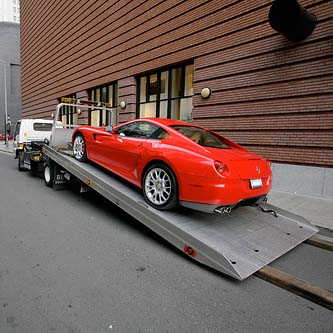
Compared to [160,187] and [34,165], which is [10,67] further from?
[160,187]

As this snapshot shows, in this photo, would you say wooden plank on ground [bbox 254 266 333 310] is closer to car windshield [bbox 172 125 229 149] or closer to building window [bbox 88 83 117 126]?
car windshield [bbox 172 125 229 149]

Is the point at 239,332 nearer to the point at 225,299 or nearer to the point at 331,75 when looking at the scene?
the point at 225,299

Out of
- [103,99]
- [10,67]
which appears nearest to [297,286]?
[103,99]

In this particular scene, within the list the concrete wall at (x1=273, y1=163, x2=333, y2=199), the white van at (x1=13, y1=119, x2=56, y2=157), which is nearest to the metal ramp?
the concrete wall at (x1=273, y1=163, x2=333, y2=199)

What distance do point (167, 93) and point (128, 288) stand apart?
9.76 metres

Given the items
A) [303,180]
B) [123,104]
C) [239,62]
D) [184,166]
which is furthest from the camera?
[123,104]

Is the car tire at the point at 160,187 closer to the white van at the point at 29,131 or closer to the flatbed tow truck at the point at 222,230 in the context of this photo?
the flatbed tow truck at the point at 222,230

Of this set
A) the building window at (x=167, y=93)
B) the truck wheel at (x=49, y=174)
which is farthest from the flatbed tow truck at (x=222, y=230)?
the building window at (x=167, y=93)

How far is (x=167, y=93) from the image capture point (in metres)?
11.5

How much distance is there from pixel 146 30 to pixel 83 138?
7.89 meters

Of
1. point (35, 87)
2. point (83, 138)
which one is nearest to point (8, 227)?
point (83, 138)

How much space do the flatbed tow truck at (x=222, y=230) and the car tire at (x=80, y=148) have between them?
62cm

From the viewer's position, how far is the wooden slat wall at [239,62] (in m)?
6.73

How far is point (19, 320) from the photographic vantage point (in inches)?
89.2
